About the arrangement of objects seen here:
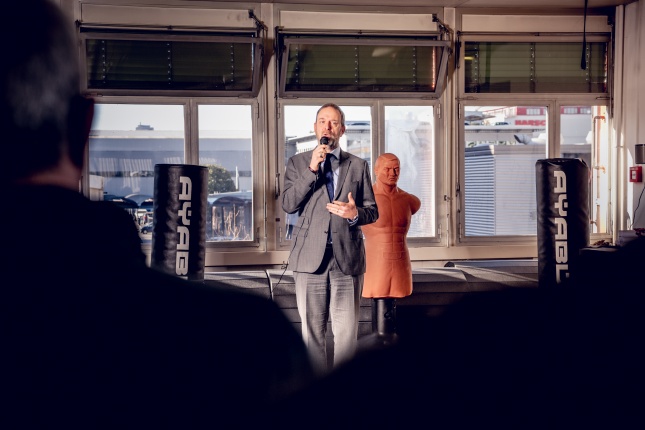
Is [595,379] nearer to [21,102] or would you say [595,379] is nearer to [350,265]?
[21,102]

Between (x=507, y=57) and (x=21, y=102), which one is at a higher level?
(x=507, y=57)

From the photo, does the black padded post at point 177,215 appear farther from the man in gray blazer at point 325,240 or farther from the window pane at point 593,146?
the window pane at point 593,146

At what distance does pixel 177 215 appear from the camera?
5340mm

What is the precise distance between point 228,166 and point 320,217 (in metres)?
3.11

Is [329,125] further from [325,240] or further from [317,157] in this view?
[325,240]

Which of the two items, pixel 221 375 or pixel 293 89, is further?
pixel 293 89

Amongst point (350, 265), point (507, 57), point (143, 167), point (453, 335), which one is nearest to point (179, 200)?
point (143, 167)

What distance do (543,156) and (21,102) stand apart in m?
6.75

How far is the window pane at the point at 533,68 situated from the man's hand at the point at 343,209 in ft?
12.1

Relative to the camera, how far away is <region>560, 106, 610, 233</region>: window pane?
684 centimetres

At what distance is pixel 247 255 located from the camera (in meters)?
6.39

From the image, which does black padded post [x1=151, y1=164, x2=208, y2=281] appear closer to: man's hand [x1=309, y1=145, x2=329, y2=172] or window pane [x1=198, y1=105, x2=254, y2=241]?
window pane [x1=198, y1=105, x2=254, y2=241]

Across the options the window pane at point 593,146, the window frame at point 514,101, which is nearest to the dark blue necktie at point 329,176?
the window frame at point 514,101

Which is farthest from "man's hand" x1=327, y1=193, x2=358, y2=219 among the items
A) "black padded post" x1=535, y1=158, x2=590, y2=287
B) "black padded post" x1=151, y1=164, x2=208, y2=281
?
"black padded post" x1=535, y1=158, x2=590, y2=287
